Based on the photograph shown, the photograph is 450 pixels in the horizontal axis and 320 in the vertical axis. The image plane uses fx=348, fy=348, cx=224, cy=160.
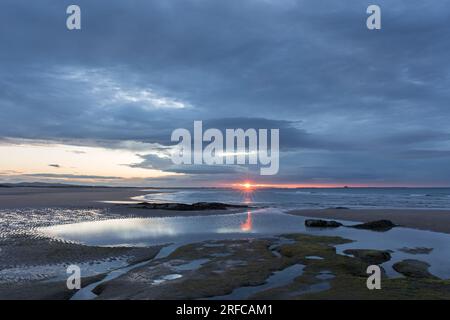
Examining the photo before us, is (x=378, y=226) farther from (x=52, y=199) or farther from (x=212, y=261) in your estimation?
(x=52, y=199)

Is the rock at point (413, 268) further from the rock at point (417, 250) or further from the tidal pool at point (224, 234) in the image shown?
the rock at point (417, 250)

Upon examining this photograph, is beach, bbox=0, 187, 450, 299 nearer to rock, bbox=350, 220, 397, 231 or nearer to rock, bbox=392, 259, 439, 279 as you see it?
rock, bbox=392, 259, 439, 279

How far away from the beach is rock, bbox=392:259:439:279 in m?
0.05

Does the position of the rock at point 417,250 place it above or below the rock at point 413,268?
below

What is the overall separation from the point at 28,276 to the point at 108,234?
14052mm

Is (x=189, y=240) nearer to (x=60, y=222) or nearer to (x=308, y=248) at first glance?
(x=308, y=248)

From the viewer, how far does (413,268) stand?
19.3 meters

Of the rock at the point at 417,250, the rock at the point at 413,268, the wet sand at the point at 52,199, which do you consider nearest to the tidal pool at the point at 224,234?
the rock at the point at 417,250

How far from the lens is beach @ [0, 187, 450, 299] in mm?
15352

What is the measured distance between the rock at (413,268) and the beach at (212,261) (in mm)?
53

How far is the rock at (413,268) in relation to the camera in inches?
727
